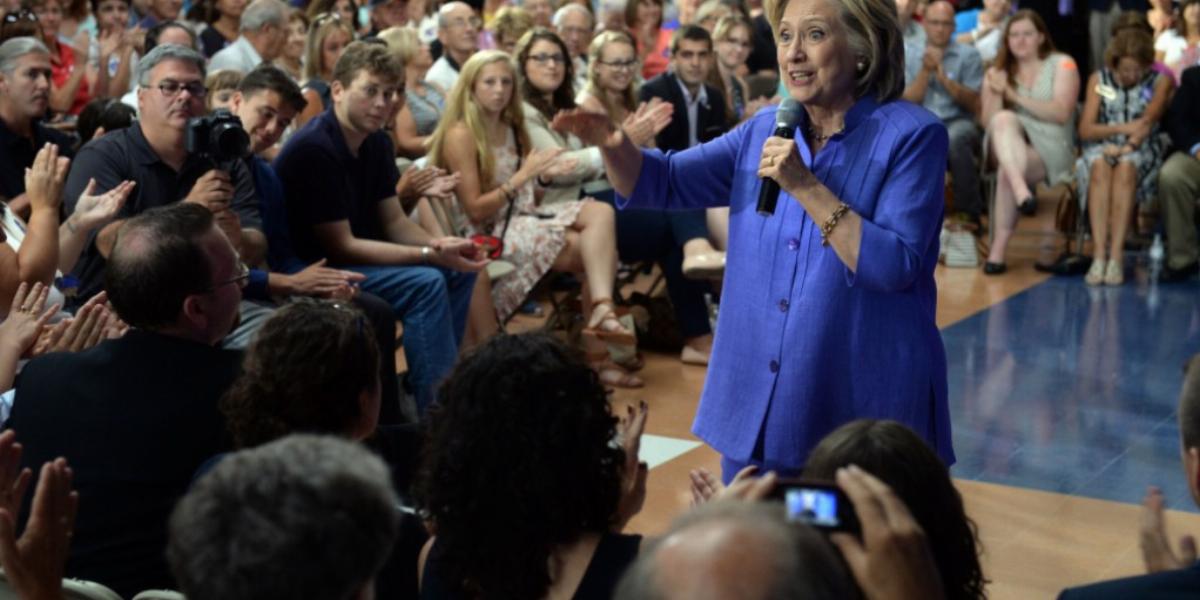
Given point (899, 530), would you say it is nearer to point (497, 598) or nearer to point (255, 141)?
point (497, 598)

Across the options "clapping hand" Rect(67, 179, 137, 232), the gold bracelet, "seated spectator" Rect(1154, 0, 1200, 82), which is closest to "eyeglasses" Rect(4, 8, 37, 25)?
"clapping hand" Rect(67, 179, 137, 232)

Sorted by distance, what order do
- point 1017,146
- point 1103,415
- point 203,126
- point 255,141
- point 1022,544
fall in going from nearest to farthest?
1. point 1022,544
2. point 203,126
3. point 255,141
4. point 1103,415
5. point 1017,146

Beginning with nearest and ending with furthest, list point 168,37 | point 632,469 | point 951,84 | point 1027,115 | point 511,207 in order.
→ point 632,469 < point 511,207 < point 168,37 < point 1027,115 < point 951,84

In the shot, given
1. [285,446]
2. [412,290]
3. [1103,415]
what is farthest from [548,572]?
[1103,415]

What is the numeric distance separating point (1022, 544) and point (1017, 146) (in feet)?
16.1

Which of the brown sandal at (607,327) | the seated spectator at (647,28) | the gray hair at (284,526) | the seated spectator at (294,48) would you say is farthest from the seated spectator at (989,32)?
the gray hair at (284,526)

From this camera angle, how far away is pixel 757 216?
9.04 ft

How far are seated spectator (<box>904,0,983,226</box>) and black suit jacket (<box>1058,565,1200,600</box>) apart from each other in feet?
24.4

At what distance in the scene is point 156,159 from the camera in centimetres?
469

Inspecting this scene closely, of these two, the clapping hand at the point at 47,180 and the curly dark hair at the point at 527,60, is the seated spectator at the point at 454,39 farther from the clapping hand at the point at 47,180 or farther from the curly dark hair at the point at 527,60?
the clapping hand at the point at 47,180

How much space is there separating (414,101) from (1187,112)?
4319 millimetres

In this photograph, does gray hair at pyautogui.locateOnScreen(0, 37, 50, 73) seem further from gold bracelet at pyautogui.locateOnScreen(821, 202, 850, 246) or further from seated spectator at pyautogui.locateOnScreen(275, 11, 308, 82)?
gold bracelet at pyautogui.locateOnScreen(821, 202, 850, 246)

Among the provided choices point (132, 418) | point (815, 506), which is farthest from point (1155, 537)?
point (132, 418)

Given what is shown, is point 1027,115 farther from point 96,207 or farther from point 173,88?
point 96,207
